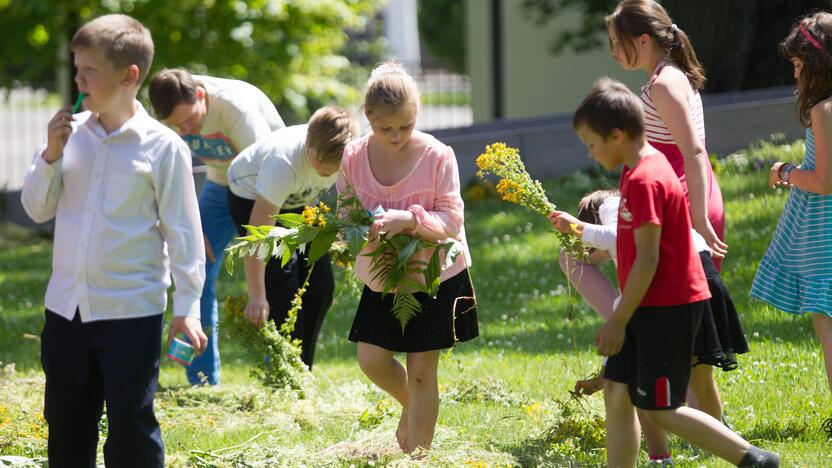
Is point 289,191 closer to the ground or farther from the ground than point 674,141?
closer to the ground

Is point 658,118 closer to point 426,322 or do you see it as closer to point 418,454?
point 426,322

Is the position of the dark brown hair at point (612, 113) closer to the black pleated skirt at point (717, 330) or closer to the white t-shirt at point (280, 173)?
the black pleated skirt at point (717, 330)

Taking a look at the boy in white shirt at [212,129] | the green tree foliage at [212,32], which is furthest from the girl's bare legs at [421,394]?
the green tree foliage at [212,32]

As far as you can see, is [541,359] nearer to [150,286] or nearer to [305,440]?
[305,440]

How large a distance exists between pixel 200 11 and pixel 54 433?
11110 mm

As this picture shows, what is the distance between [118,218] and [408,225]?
3.47ft

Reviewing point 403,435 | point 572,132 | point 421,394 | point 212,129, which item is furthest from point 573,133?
point 421,394

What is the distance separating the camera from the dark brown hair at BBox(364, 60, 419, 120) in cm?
420

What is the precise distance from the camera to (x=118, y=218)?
12.2 feet

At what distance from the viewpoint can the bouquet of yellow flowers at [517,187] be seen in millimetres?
4375

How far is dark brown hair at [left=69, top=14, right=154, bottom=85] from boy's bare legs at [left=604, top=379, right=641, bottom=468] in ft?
6.48

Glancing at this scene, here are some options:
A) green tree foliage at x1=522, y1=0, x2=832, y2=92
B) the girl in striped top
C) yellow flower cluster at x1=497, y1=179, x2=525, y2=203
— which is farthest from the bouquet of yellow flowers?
green tree foliage at x1=522, y1=0, x2=832, y2=92

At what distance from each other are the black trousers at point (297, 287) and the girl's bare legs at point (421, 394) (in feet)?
5.26

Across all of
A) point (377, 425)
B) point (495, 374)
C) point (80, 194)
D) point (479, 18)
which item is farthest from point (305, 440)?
point (479, 18)
